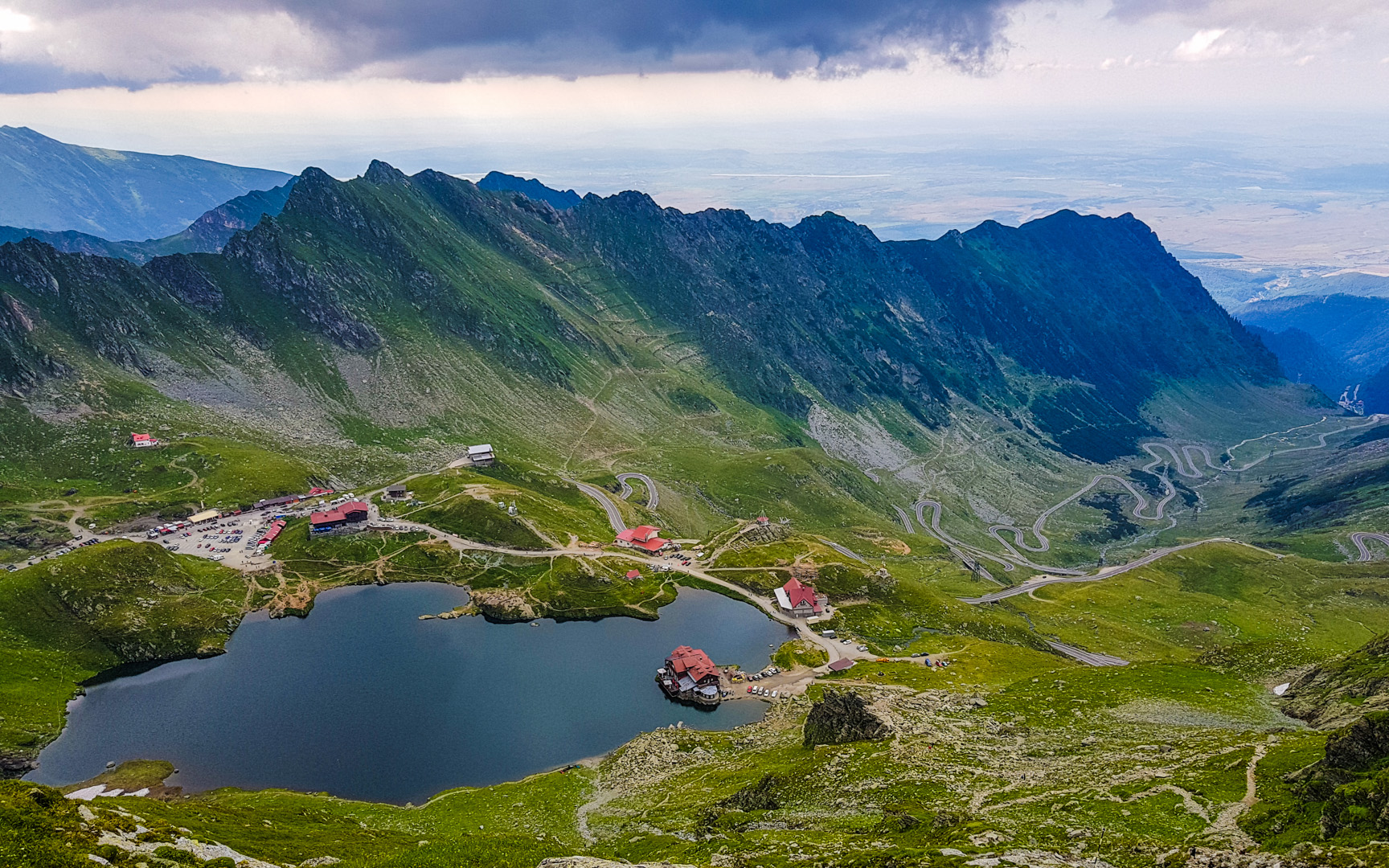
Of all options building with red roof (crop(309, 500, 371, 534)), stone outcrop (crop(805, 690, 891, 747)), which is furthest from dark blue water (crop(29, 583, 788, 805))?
building with red roof (crop(309, 500, 371, 534))

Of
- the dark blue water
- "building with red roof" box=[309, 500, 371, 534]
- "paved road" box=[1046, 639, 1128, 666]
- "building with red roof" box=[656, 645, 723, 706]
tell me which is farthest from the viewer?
"building with red roof" box=[309, 500, 371, 534]

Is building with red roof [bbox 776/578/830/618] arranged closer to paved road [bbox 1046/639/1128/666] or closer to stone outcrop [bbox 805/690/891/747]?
paved road [bbox 1046/639/1128/666]

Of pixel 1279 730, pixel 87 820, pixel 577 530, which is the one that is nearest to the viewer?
pixel 87 820

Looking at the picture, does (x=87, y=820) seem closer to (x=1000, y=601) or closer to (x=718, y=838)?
(x=718, y=838)

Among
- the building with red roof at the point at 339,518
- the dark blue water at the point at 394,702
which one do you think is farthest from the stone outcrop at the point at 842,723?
the building with red roof at the point at 339,518

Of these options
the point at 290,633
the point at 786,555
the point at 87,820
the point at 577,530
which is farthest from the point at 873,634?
the point at 87,820
